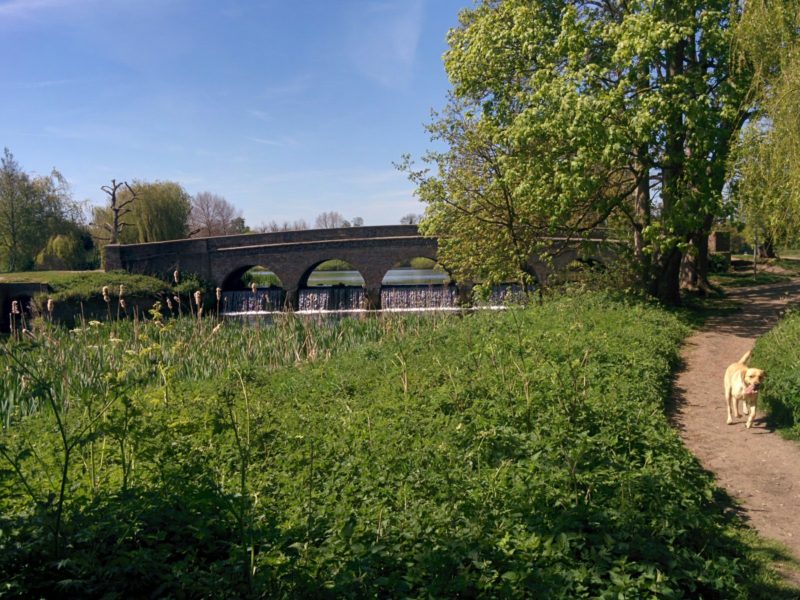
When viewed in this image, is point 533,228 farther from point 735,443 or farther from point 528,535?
point 528,535

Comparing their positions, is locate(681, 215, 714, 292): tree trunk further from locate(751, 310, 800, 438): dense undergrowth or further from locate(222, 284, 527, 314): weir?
locate(751, 310, 800, 438): dense undergrowth

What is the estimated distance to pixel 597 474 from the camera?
178 inches

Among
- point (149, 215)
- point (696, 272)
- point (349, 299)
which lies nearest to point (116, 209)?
point (149, 215)

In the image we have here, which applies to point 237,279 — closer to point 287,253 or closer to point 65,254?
point 287,253

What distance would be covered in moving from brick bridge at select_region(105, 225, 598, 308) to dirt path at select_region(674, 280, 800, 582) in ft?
66.0

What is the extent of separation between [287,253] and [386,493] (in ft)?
92.7

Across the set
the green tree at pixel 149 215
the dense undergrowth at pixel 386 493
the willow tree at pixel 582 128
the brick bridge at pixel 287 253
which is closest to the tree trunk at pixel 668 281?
the willow tree at pixel 582 128

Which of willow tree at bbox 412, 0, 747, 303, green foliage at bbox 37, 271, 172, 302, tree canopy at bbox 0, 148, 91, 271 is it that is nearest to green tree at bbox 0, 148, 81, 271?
tree canopy at bbox 0, 148, 91, 271

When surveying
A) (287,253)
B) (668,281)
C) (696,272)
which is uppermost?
(287,253)

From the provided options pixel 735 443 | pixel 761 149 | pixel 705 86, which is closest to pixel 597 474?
pixel 735 443

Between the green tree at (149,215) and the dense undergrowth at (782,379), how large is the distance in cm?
3516

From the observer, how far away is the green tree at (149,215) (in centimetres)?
3803

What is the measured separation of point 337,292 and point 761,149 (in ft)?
71.6

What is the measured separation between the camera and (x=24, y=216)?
36.1 m
